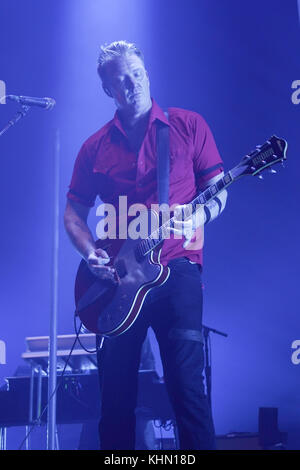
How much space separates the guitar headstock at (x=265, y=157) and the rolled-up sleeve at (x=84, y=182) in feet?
2.52

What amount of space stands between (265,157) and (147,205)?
54cm

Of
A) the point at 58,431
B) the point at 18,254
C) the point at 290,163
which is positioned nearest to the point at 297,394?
the point at 290,163

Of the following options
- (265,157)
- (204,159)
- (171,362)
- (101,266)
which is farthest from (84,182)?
(171,362)

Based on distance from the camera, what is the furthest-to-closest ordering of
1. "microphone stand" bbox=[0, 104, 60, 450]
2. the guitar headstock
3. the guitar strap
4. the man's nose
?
1. "microphone stand" bbox=[0, 104, 60, 450]
2. the man's nose
3. the guitar strap
4. the guitar headstock

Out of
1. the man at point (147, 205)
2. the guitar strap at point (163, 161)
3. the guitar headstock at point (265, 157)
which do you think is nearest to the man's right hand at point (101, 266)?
the man at point (147, 205)

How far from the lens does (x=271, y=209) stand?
436 cm

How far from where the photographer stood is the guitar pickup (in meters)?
2.55

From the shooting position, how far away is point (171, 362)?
223 centimetres

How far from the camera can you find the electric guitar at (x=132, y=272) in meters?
2.40

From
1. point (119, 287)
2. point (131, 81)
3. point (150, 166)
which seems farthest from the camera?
point (131, 81)

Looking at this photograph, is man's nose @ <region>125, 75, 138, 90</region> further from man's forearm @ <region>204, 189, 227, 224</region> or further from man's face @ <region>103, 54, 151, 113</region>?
man's forearm @ <region>204, 189, 227, 224</region>

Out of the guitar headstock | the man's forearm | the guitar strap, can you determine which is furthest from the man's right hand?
the guitar headstock

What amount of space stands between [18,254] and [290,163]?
240 cm

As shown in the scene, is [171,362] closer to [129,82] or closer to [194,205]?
[194,205]
